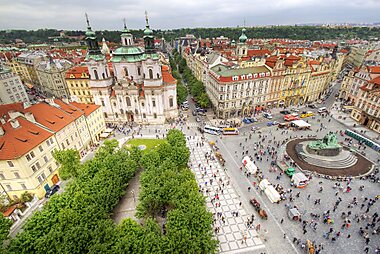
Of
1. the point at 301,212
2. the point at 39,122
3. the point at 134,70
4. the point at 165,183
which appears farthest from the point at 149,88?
the point at 301,212

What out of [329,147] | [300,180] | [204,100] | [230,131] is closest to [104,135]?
[204,100]

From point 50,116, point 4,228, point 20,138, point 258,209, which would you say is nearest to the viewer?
point 4,228

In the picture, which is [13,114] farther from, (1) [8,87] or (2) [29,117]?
(1) [8,87]

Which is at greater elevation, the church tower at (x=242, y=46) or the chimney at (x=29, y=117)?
the church tower at (x=242, y=46)

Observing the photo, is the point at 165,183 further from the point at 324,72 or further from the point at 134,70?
the point at 324,72

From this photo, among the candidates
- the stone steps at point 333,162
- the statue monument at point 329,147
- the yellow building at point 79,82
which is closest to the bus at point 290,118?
the statue monument at point 329,147

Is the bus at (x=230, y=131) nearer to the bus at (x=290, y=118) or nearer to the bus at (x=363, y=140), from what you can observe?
the bus at (x=290, y=118)
